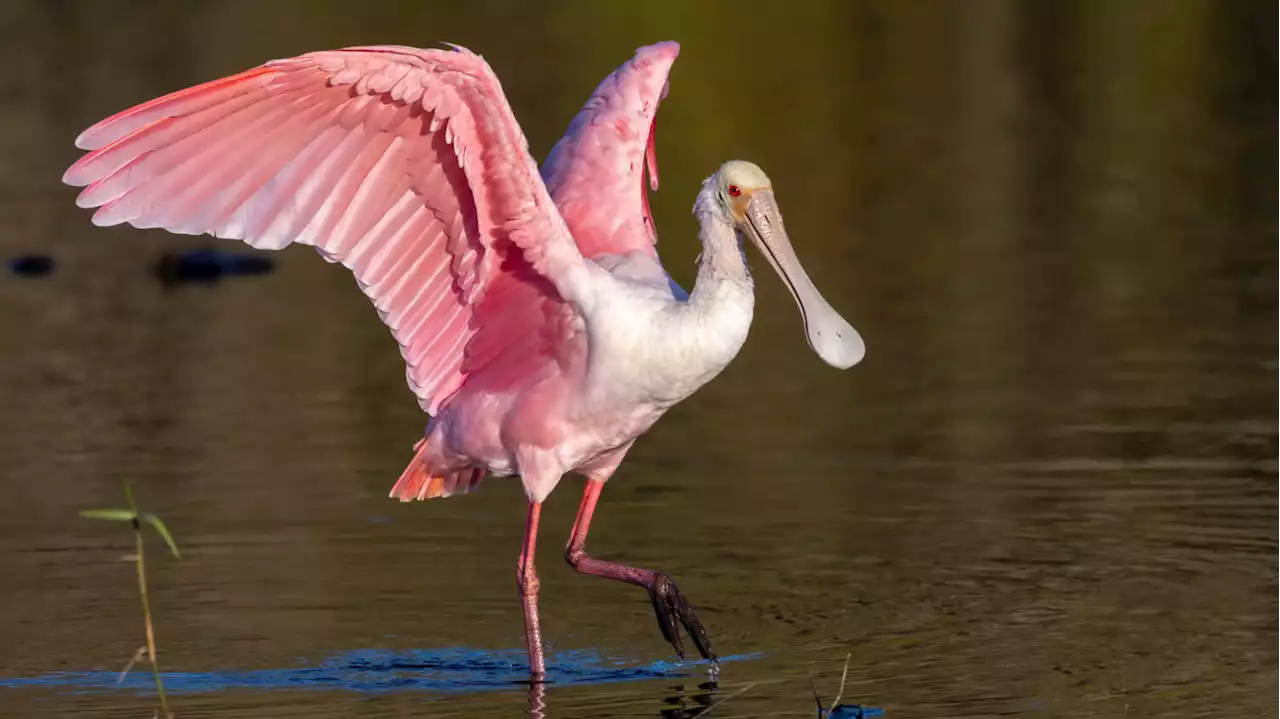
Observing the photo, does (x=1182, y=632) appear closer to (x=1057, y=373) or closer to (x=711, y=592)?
(x=711, y=592)

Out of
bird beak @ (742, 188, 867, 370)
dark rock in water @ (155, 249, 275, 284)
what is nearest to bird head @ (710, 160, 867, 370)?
bird beak @ (742, 188, 867, 370)

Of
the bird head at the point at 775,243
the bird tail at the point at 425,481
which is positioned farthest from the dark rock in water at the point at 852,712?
the bird tail at the point at 425,481

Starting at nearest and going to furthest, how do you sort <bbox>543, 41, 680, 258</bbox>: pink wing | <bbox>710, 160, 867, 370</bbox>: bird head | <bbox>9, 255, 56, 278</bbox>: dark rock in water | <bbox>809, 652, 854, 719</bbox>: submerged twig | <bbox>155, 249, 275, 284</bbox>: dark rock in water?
1. <bbox>809, 652, 854, 719</bbox>: submerged twig
2. <bbox>710, 160, 867, 370</bbox>: bird head
3. <bbox>543, 41, 680, 258</bbox>: pink wing
4. <bbox>155, 249, 275, 284</bbox>: dark rock in water
5. <bbox>9, 255, 56, 278</bbox>: dark rock in water

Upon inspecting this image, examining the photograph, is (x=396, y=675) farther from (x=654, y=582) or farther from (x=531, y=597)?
(x=654, y=582)

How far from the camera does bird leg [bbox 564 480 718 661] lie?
25.0ft

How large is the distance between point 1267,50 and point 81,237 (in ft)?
43.0

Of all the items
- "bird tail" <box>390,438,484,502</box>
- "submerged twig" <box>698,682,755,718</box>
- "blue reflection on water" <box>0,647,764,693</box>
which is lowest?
"blue reflection on water" <box>0,647,764,693</box>

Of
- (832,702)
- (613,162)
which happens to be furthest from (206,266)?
(832,702)

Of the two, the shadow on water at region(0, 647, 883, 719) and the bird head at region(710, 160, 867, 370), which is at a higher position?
the bird head at region(710, 160, 867, 370)

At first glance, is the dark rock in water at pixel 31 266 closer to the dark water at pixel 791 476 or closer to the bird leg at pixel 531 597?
the dark water at pixel 791 476

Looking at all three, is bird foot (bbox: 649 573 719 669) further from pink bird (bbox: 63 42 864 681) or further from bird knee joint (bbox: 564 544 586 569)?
bird knee joint (bbox: 564 544 586 569)

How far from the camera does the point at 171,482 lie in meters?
10.2

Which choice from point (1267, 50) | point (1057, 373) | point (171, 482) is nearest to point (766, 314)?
point (1057, 373)

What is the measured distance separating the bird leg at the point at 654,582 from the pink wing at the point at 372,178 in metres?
0.64
